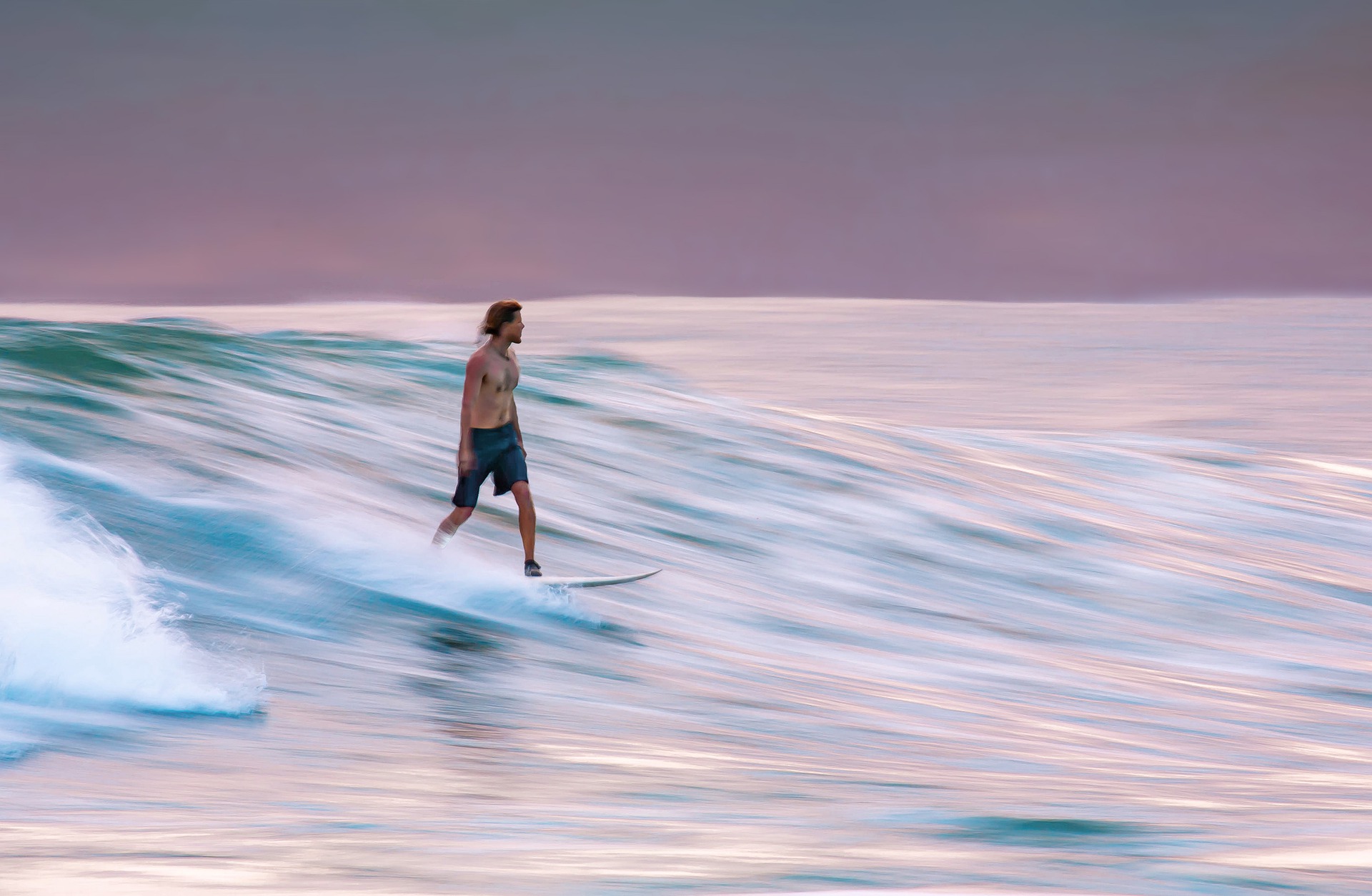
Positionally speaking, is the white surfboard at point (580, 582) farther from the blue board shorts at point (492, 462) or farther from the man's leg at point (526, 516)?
the blue board shorts at point (492, 462)

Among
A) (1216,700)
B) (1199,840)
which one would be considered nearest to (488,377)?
(1216,700)

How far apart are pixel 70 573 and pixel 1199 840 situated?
4000 millimetres

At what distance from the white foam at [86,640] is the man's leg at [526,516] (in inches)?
73.1

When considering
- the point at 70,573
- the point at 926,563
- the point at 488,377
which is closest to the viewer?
the point at 70,573

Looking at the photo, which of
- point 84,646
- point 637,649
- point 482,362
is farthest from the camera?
point 482,362

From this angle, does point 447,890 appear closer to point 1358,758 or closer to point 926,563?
point 1358,758

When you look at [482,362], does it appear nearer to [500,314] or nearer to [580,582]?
[500,314]

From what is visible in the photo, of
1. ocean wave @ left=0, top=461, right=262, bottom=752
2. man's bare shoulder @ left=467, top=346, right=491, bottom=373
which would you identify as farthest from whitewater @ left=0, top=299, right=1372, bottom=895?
man's bare shoulder @ left=467, top=346, right=491, bottom=373

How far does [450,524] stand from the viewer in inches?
309

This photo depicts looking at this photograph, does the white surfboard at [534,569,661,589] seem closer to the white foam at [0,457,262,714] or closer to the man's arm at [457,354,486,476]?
the man's arm at [457,354,486,476]

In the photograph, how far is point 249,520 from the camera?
791 cm

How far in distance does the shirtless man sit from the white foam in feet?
5.84

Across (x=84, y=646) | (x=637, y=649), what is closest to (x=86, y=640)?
(x=84, y=646)

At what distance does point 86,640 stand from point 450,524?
275 centimetres
